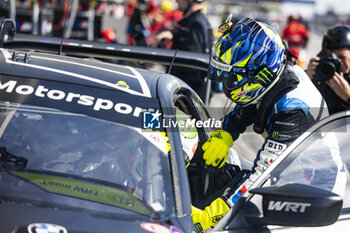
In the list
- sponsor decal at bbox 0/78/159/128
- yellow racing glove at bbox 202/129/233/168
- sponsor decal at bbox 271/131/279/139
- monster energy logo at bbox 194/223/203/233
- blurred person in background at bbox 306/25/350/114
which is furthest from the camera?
blurred person in background at bbox 306/25/350/114

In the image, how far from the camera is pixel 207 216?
220 centimetres

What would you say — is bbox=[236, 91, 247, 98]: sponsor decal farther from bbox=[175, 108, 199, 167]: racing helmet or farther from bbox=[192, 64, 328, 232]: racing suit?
bbox=[175, 108, 199, 167]: racing helmet

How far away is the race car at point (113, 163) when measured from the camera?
5.97 feet

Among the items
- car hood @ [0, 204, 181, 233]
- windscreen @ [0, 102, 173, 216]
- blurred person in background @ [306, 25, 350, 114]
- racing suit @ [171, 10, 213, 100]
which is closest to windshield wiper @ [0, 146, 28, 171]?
windscreen @ [0, 102, 173, 216]

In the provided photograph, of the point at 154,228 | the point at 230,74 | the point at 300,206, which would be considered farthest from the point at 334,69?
the point at 154,228

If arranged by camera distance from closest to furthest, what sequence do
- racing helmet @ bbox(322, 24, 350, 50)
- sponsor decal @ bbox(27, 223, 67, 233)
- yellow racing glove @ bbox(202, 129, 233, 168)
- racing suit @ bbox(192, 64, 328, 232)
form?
sponsor decal @ bbox(27, 223, 67, 233) < racing suit @ bbox(192, 64, 328, 232) < yellow racing glove @ bbox(202, 129, 233, 168) < racing helmet @ bbox(322, 24, 350, 50)

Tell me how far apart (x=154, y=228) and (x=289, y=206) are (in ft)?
1.55

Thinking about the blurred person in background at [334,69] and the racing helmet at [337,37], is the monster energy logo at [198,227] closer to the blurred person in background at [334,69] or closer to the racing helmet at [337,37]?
the blurred person in background at [334,69]

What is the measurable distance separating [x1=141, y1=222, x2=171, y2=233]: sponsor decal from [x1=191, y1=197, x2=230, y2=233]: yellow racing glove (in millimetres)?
374

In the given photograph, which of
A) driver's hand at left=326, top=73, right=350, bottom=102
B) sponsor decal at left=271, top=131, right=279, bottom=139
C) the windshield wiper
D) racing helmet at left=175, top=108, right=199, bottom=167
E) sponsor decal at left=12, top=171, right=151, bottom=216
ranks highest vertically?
the windshield wiper

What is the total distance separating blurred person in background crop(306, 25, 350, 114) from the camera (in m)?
3.96

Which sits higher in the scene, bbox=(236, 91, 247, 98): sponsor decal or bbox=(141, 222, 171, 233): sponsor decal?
bbox=(236, 91, 247, 98): sponsor decal

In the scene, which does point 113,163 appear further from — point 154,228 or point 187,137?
point 187,137

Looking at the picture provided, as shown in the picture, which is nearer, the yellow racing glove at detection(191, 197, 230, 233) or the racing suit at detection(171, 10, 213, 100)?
the yellow racing glove at detection(191, 197, 230, 233)
